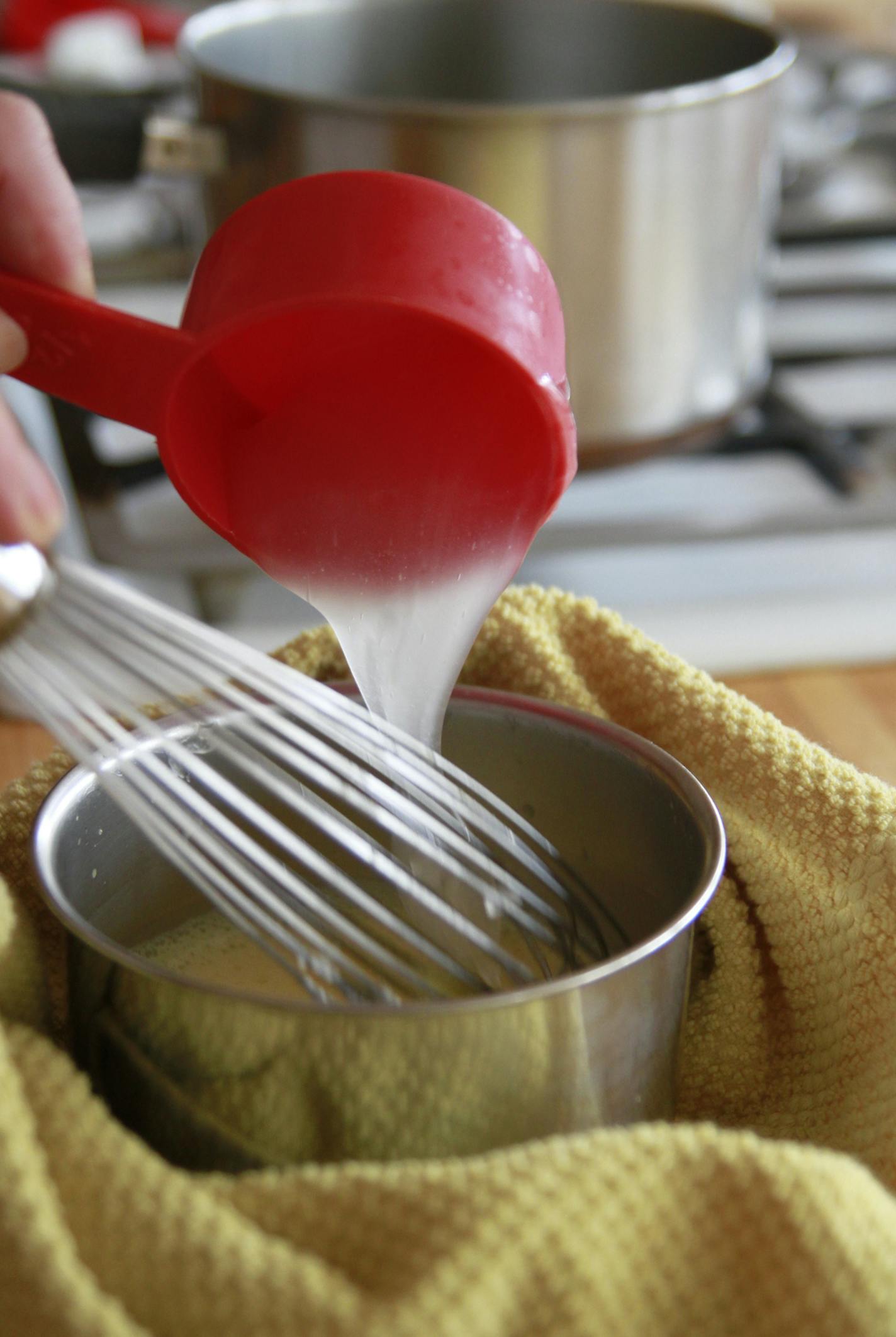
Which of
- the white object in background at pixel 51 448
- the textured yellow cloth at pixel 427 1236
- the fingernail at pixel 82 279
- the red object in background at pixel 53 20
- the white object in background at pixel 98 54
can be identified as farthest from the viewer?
the red object in background at pixel 53 20

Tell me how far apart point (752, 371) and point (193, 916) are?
313 millimetres

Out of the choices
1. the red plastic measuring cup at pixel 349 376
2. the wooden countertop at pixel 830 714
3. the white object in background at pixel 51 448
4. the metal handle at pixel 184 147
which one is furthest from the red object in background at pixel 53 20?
the red plastic measuring cup at pixel 349 376

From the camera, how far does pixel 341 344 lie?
252mm

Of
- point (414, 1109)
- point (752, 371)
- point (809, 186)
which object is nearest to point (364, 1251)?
point (414, 1109)

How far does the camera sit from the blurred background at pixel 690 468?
0.47 metres

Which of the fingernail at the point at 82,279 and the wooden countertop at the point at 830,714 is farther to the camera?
the wooden countertop at the point at 830,714

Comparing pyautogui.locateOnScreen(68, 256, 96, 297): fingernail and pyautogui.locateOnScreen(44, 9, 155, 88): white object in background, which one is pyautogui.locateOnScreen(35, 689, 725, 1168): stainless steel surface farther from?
pyautogui.locateOnScreen(44, 9, 155, 88): white object in background

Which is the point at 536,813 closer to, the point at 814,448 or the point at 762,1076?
the point at 762,1076

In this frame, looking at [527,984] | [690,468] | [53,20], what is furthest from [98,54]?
[527,984]

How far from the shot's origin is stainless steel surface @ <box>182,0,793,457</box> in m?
0.41

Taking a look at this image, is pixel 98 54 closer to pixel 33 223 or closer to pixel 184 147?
pixel 184 147

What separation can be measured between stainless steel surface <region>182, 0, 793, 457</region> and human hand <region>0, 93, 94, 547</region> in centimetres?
15

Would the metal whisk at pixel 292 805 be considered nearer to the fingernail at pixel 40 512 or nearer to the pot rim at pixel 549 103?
the fingernail at pixel 40 512

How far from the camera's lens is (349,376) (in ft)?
0.85
